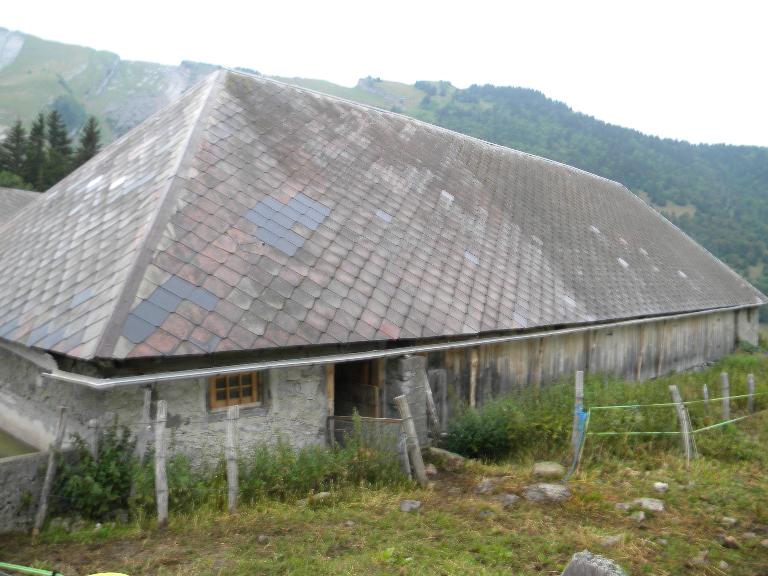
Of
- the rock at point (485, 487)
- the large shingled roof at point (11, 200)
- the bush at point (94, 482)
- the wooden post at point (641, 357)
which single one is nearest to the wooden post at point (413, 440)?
the rock at point (485, 487)

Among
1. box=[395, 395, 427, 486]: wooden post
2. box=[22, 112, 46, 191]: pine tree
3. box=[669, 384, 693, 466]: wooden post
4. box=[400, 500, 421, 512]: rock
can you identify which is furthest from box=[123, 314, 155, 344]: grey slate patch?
box=[22, 112, 46, 191]: pine tree

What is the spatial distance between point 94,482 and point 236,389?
166 centimetres

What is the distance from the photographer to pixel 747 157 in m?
71.2

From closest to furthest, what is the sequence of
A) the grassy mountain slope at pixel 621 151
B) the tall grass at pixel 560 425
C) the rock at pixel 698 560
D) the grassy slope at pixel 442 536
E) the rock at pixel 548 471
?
the grassy slope at pixel 442 536, the rock at pixel 698 560, the rock at pixel 548 471, the tall grass at pixel 560 425, the grassy mountain slope at pixel 621 151

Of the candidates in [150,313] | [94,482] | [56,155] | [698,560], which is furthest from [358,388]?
[56,155]

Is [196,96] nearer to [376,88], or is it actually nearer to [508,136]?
[508,136]

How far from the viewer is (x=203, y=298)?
5.96 metres

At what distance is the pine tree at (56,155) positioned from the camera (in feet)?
124

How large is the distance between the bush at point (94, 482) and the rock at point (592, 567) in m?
3.87

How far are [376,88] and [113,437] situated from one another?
12515cm

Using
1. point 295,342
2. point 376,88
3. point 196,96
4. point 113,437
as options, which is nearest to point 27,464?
point 113,437

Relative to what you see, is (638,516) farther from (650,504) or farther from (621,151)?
(621,151)

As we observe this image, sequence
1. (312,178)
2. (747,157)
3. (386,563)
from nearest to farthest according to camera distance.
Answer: (386,563) → (312,178) → (747,157)

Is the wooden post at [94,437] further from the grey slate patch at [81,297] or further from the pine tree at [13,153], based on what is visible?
the pine tree at [13,153]
